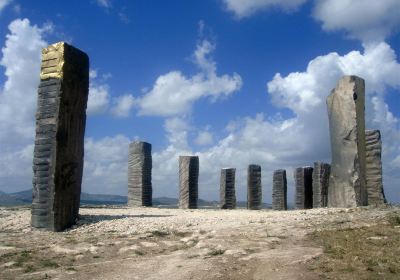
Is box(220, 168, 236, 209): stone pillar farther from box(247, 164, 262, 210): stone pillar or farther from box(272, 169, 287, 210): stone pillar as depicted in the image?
box(272, 169, 287, 210): stone pillar

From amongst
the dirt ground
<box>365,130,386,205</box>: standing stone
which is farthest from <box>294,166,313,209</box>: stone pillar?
the dirt ground

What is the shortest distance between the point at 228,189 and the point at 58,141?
10713 millimetres

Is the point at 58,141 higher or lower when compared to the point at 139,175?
higher

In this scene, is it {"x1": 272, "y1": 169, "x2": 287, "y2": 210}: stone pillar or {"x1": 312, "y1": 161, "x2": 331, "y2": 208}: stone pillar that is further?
{"x1": 272, "y1": 169, "x2": 287, "y2": 210}: stone pillar

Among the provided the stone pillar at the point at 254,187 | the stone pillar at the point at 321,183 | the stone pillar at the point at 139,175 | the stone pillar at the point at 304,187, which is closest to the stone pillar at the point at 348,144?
the stone pillar at the point at 321,183

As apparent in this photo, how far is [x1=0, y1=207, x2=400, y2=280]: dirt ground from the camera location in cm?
703

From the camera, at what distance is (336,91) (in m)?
13.1

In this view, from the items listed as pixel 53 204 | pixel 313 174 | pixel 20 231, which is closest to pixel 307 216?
pixel 53 204

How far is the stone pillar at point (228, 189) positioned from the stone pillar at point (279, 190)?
1.67 meters

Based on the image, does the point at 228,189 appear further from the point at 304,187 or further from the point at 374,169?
the point at 374,169

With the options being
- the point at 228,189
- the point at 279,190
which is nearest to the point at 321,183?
the point at 279,190

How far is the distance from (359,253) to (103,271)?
3.74 metres

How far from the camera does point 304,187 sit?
19516 millimetres

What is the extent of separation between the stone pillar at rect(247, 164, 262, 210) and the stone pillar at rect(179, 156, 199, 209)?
214cm
